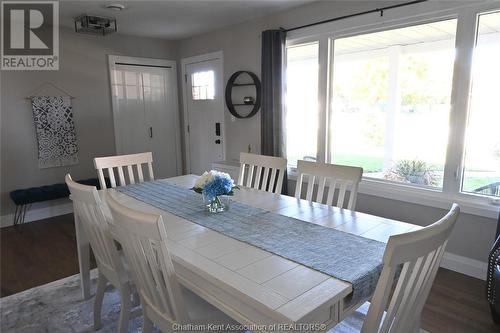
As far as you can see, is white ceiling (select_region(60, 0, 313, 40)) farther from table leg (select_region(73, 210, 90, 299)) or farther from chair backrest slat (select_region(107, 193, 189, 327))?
chair backrest slat (select_region(107, 193, 189, 327))

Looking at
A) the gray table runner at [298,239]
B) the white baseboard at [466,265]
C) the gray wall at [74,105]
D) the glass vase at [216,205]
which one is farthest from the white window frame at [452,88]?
the gray wall at [74,105]

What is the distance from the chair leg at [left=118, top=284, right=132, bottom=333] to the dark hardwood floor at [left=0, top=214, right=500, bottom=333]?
1334 mm

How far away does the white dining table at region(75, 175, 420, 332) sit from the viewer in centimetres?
103

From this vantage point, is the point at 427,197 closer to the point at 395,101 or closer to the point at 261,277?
the point at 395,101

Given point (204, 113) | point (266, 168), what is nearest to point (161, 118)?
point (204, 113)

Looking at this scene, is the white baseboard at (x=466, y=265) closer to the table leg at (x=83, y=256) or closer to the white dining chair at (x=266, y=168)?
the white dining chair at (x=266, y=168)

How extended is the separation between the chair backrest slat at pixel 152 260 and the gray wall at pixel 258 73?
232cm

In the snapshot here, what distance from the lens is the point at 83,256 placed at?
2.37 m

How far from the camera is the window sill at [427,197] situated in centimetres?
249

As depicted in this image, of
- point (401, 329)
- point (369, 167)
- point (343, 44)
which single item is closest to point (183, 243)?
point (401, 329)

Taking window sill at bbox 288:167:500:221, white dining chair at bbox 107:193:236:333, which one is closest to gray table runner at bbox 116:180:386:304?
white dining chair at bbox 107:193:236:333

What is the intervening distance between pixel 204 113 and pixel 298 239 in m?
3.77

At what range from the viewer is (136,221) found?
3.79 ft

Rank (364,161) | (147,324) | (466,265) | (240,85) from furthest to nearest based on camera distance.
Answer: (240,85)
(364,161)
(466,265)
(147,324)
